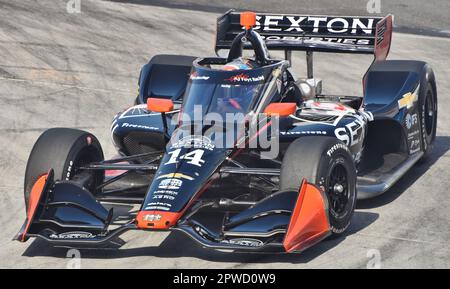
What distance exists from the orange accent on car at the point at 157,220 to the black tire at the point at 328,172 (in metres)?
1.13

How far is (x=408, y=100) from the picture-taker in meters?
13.3

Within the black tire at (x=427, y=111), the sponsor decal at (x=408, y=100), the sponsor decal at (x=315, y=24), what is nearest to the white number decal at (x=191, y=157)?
the sponsor decal at (x=408, y=100)

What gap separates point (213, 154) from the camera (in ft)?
35.4

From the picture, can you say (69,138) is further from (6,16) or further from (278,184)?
(6,16)

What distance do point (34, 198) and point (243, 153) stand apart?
7.39 feet

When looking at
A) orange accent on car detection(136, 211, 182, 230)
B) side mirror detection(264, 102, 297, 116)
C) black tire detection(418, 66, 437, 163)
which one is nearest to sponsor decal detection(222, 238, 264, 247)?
orange accent on car detection(136, 211, 182, 230)

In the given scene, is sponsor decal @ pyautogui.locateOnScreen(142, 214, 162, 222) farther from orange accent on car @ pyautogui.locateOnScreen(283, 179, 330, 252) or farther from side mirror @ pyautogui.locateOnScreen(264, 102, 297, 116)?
side mirror @ pyautogui.locateOnScreen(264, 102, 297, 116)

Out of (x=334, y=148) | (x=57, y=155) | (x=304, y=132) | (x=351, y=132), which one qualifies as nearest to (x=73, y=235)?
(x=57, y=155)

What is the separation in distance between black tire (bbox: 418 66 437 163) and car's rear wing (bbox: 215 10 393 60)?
0.70 metres

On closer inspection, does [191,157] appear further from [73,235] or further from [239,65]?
[239,65]

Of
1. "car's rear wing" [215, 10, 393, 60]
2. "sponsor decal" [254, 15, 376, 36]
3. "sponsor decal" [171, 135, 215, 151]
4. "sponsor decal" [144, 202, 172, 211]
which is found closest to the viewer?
"sponsor decal" [144, 202, 172, 211]

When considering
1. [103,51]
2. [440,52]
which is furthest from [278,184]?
[440,52]

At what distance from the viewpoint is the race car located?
397 inches

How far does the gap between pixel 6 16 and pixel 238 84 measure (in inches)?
409
